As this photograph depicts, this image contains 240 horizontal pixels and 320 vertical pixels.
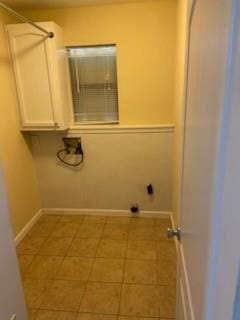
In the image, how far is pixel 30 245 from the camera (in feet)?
8.61

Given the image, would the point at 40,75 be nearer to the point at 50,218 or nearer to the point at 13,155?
the point at 13,155

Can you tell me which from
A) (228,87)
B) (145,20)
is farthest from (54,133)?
(228,87)

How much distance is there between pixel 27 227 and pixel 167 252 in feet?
5.29

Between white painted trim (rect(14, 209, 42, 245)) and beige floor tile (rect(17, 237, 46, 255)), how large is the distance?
5 cm

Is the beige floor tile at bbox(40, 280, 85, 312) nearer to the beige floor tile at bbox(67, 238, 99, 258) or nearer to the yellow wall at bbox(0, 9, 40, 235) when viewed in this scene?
the beige floor tile at bbox(67, 238, 99, 258)

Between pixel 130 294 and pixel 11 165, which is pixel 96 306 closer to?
pixel 130 294

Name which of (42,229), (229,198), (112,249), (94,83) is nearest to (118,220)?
(112,249)

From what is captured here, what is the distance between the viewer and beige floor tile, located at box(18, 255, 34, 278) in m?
2.28

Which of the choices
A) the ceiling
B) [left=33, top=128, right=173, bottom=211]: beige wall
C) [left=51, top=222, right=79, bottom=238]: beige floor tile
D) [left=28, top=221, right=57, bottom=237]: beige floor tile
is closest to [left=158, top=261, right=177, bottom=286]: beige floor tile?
[left=33, top=128, right=173, bottom=211]: beige wall

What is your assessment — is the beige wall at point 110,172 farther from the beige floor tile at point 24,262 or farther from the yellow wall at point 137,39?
the beige floor tile at point 24,262

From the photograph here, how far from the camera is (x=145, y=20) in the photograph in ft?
8.33

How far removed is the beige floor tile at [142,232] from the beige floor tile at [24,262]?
106 centimetres

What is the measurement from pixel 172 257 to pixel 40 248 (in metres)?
1.36

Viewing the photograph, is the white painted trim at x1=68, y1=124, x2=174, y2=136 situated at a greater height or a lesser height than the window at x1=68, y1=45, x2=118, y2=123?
lesser
